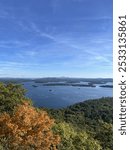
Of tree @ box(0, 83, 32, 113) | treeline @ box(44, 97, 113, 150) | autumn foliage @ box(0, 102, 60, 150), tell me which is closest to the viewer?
autumn foliage @ box(0, 102, 60, 150)

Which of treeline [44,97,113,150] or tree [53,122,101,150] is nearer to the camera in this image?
tree [53,122,101,150]

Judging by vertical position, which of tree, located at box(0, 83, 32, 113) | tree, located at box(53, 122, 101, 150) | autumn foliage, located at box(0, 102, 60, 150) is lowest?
tree, located at box(53, 122, 101, 150)

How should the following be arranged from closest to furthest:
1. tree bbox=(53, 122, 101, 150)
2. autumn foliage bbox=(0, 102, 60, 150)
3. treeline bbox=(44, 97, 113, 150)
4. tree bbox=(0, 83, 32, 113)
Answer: autumn foliage bbox=(0, 102, 60, 150)
tree bbox=(53, 122, 101, 150)
tree bbox=(0, 83, 32, 113)
treeline bbox=(44, 97, 113, 150)

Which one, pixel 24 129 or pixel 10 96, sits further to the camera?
pixel 10 96

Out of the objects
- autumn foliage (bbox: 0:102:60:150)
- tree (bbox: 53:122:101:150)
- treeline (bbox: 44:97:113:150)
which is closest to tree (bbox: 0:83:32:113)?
tree (bbox: 53:122:101:150)

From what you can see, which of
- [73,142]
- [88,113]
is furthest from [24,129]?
[88,113]

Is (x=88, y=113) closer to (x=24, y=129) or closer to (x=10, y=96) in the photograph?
(x=10, y=96)

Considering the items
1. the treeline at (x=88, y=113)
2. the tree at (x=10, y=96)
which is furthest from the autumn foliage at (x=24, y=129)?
the treeline at (x=88, y=113)

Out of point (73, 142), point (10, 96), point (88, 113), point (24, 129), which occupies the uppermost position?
point (10, 96)

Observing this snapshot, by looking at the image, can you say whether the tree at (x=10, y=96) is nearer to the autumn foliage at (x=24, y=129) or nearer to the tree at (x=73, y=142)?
the tree at (x=73, y=142)

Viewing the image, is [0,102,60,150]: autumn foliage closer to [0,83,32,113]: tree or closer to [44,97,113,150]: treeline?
[0,83,32,113]: tree
